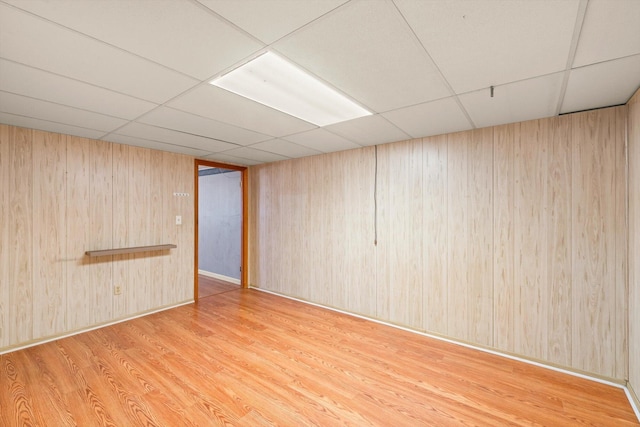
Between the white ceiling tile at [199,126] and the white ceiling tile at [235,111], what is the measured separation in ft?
0.41

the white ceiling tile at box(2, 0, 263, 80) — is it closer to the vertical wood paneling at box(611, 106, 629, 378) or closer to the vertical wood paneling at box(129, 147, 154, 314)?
the vertical wood paneling at box(129, 147, 154, 314)

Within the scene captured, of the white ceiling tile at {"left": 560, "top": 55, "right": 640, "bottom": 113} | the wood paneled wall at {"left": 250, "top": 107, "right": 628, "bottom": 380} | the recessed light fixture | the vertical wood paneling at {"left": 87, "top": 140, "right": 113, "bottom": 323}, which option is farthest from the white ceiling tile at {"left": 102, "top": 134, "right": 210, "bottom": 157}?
the white ceiling tile at {"left": 560, "top": 55, "right": 640, "bottom": 113}

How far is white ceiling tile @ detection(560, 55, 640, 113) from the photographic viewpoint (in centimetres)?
168

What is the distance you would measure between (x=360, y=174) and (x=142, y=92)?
2643 mm

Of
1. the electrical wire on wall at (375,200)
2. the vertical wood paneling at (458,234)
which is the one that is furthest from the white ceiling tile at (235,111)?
the vertical wood paneling at (458,234)

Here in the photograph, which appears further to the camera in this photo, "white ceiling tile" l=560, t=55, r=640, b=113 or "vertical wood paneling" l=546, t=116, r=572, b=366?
"vertical wood paneling" l=546, t=116, r=572, b=366

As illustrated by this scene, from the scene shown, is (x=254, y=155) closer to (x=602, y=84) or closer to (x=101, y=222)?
(x=101, y=222)

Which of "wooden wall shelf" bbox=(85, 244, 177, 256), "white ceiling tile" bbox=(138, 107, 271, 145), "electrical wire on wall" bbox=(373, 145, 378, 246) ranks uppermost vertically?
"white ceiling tile" bbox=(138, 107, 271, 145)

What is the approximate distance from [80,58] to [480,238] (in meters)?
3.58

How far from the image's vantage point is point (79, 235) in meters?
3.30

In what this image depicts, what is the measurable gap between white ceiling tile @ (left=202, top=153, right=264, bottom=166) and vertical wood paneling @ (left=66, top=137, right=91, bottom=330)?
154cm

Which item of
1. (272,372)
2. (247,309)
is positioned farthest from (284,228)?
(272,372)

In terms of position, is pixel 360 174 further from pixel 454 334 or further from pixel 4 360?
pixel 4 360

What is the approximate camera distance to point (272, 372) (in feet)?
8.14
